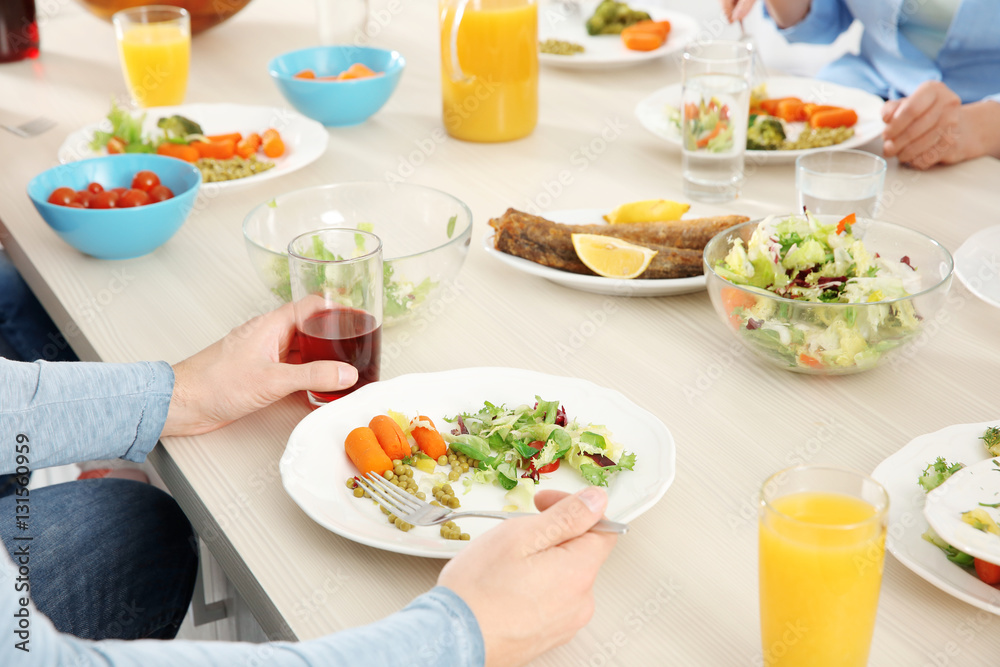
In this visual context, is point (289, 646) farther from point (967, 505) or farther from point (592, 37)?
point (592, 37)

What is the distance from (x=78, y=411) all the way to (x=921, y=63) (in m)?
1.91

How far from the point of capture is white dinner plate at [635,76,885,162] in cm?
162

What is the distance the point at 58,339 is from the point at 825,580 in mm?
1485

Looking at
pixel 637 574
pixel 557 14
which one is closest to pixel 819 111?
pixel 557 14

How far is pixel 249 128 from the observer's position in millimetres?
1808

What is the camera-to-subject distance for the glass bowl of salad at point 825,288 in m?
1.01

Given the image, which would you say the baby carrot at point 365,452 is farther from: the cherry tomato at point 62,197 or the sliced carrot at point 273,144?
the sliced carrot at point 273,144

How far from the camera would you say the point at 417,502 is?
0.85 m

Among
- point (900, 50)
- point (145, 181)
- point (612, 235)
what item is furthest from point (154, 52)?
point (900, 50)

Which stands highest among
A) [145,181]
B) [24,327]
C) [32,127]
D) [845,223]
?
[845,223]

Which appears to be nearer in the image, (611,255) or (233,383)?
(233,383)

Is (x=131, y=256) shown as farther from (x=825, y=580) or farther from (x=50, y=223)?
(x=825, y=580)

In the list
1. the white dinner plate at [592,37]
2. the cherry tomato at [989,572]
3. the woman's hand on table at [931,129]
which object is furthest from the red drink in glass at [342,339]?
the white dinner plate at [592,37]

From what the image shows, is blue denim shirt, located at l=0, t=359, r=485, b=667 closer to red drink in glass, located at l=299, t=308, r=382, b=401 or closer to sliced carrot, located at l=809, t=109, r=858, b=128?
red drink in glass, located at l=299, t=308, r=382, b=401
